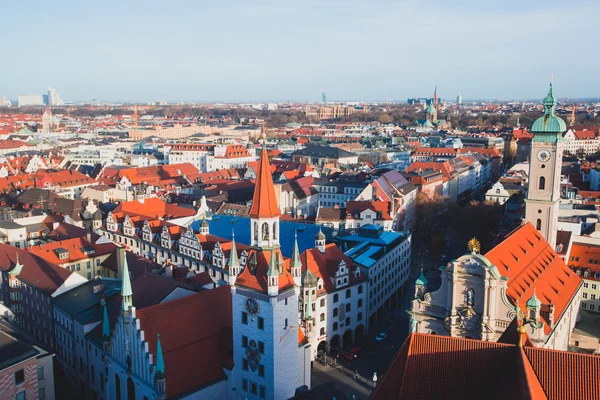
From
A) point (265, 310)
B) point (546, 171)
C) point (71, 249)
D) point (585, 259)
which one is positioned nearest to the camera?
point (265, 310)

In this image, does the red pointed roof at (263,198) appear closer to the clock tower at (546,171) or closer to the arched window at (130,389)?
the arched window at (130,389)

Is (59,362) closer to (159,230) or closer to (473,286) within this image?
(159,230)

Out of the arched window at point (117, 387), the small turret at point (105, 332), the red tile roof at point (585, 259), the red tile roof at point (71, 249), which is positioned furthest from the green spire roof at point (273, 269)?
the red tile roof at point (585, 259)

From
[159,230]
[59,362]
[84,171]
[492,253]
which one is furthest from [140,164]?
[492,253]

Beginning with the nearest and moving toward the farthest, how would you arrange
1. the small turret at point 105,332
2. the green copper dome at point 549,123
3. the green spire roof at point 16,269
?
the small turret at point 105,332 → the green spire roof at point 16,269 → the green copper dome at point 549,123

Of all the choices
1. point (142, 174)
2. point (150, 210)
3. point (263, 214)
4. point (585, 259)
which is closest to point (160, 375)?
point (263, 214)

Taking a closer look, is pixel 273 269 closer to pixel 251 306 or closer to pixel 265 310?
pixel 265 310
